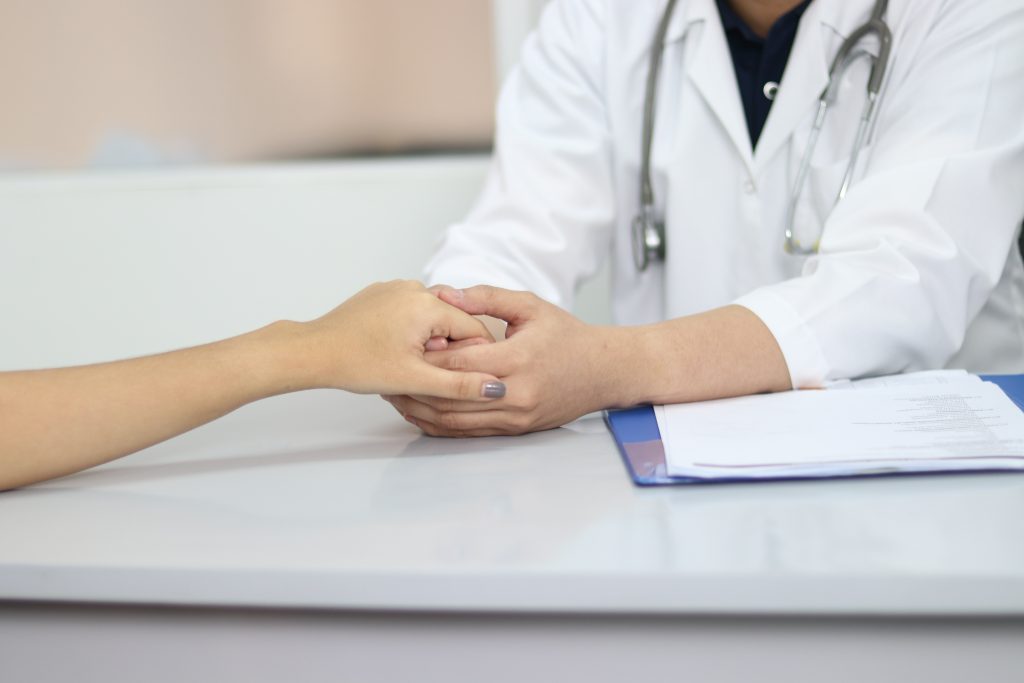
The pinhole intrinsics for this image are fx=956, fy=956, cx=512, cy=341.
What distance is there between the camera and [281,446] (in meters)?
0.87

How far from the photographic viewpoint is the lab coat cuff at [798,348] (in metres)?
0.95

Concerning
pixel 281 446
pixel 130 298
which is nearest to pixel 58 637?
pixel 281 446

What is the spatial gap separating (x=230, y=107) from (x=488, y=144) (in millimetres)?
498

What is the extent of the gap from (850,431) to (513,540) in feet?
1.05

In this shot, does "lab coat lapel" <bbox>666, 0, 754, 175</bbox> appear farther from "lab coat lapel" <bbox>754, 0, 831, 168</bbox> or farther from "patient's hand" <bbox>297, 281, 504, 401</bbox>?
"patient's hand" <bbox>297, 281, 504, 401</bbox>

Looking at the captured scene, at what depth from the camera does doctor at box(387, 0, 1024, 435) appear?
36.1 inches

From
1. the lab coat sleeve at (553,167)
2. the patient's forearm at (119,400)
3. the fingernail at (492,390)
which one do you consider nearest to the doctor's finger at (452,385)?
the fingernail at (492,390)

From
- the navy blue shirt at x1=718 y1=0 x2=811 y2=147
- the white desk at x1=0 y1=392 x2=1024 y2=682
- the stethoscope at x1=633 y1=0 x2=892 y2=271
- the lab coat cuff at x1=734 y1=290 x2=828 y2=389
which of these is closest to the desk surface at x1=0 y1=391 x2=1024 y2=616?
the white desk at x1=0 y1=392 x2=1024 y2=682

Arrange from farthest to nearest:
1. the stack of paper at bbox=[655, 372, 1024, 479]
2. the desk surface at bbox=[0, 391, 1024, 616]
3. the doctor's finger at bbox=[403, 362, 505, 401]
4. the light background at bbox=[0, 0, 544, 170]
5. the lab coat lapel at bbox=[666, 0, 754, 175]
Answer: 1. the light background at bbox=[0, 0, 544, 170]
2. the lab coat lapel at bbox=[666, 0, 754, 175]
3. the doctor's finger at bbox=[403, 362, 505, 401]
4. the stack of paper at bbox=[655, 372, 1024, 479]
5. the desk surface at bbox=[0, 391, 1024, 616]

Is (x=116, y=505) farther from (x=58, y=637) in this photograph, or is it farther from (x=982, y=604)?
(x=982, y=604)

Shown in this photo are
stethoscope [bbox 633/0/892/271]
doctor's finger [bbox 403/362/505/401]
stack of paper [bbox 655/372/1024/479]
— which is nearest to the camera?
stack of paper [bbox 655/372/1024/479]

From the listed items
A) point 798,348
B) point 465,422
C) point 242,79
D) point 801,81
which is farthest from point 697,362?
point 242,79

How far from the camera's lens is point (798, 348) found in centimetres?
95

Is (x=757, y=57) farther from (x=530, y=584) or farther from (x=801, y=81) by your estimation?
(x=530, y=584)
